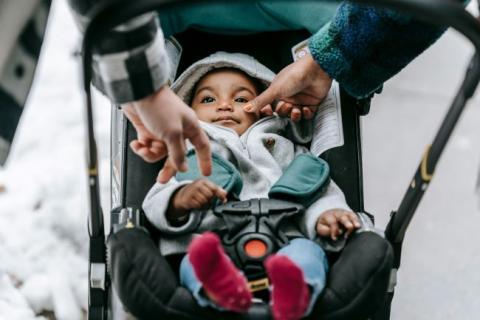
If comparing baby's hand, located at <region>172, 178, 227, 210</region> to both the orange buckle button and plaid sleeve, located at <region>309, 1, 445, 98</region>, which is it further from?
plaid sleeve, located at <region>309, 1, 445, 98</region>

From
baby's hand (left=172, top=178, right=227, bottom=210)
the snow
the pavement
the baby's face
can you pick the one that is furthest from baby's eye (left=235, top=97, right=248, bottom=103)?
the pavement

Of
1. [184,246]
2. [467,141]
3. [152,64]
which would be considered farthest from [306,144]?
[467,141]

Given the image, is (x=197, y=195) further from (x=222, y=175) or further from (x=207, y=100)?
(x=207, y=100)

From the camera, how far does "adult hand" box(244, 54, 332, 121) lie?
1.20 metres

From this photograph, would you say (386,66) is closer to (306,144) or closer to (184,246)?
(306,144)

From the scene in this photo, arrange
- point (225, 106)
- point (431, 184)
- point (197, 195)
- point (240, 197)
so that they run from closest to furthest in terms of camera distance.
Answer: point (197, 195)
point (240, 197)
point (225, 106)
point (431, 184)

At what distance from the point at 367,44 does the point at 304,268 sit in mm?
350

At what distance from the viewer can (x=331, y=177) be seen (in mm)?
1219

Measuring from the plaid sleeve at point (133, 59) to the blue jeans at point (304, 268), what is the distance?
25cm

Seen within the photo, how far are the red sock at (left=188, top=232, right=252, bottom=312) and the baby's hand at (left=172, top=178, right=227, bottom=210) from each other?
0.17 metres

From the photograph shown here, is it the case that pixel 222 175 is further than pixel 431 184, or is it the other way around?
pixel 431 184

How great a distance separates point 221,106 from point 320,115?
171mm

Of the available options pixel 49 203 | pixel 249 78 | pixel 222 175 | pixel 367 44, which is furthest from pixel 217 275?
pixel 49 203

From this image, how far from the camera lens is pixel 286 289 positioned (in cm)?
86
